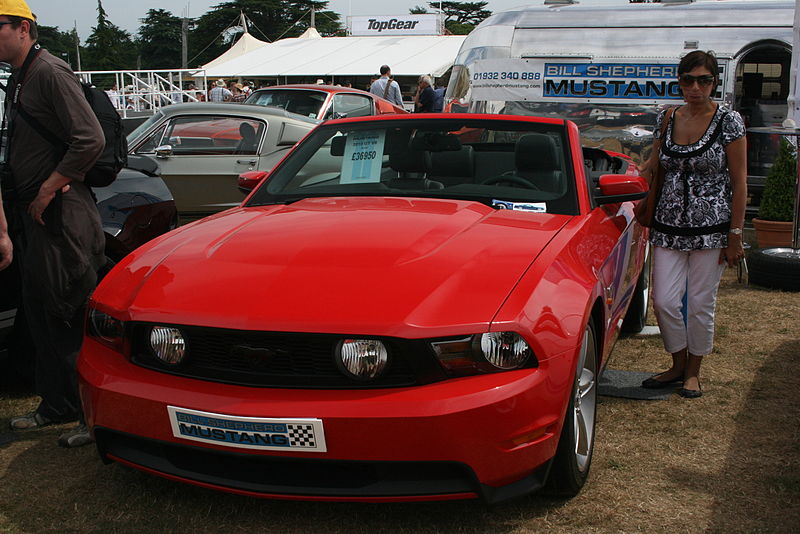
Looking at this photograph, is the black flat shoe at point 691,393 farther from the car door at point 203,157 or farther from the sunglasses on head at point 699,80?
the car door at point 203,157

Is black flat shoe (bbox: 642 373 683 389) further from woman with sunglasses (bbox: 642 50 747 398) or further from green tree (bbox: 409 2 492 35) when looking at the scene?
green tree (bbox: 409 2 492 35)

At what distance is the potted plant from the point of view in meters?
8.77

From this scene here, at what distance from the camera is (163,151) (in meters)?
8.44

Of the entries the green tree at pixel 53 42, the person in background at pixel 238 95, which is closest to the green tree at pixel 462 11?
the green tree at pixel 53 42

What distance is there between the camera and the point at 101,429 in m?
3.04

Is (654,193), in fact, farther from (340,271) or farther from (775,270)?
(775,270)

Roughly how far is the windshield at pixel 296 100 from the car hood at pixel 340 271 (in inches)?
390

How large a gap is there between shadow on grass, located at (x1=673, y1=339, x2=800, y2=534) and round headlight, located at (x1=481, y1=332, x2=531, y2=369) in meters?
0.97

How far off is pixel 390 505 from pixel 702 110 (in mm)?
2529

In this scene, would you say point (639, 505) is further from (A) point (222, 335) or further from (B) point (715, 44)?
(B) point (715, 44)

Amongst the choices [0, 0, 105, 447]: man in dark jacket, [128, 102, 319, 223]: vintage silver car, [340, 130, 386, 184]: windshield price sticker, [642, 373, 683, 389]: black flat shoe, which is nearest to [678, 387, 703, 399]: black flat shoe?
[642, 373, 683, 389]: black flat shoe

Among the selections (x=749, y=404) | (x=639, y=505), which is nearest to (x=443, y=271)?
(x=639, y=505)

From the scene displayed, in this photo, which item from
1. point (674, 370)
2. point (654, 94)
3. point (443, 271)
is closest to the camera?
point (443, 271)

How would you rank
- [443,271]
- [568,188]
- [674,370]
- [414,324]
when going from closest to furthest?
[414,324] < [443,271] < [568,188] < [674,370]
